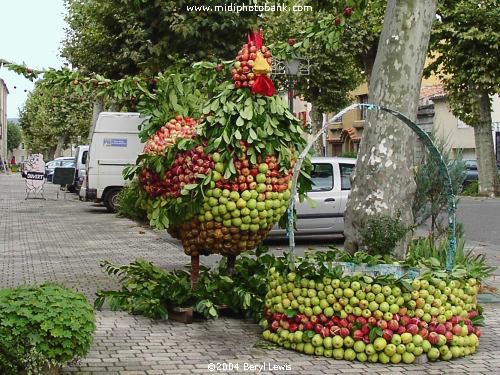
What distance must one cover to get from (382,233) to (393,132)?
3.58ft

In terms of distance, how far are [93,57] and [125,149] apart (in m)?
2.74

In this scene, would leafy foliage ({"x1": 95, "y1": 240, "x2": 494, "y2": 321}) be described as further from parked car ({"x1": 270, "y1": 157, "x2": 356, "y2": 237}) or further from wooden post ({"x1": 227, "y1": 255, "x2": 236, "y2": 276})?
parked car ({"x1": 270, "y1": 157, "x2": 356, "y2": 237})

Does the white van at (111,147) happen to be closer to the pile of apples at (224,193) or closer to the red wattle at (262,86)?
the pile of apples at (224,193)

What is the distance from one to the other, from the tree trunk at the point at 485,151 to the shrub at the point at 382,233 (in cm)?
2326

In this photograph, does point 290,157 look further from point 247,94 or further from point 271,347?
point 271,347

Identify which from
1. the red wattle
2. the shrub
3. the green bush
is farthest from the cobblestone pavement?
the red wattle

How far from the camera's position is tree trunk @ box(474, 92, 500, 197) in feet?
96.6

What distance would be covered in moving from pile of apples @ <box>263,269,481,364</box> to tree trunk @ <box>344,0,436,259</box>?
1397 millimetres

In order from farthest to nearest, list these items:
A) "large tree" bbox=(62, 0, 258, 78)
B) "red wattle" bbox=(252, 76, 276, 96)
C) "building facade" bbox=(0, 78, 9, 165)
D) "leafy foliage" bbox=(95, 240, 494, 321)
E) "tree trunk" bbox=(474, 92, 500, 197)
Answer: "building facade" bbox=(0, 78, 9, 165) → "tree trunk" bbox=(474, 92, 500, 197) → "large tree" bbox=(62, 0, 258, 78) → "red wattle" bbox=(252, 76, 276, 96) → "leafy foliage" bbox=(95, 240, 494, 321)

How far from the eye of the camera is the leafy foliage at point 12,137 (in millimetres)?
123912

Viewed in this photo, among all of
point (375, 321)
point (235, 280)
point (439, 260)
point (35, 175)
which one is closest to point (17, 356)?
point (375, 321)

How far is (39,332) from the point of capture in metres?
4.95

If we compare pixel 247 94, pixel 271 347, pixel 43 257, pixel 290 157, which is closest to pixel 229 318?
pixel 271 347

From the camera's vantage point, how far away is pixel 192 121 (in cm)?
739
